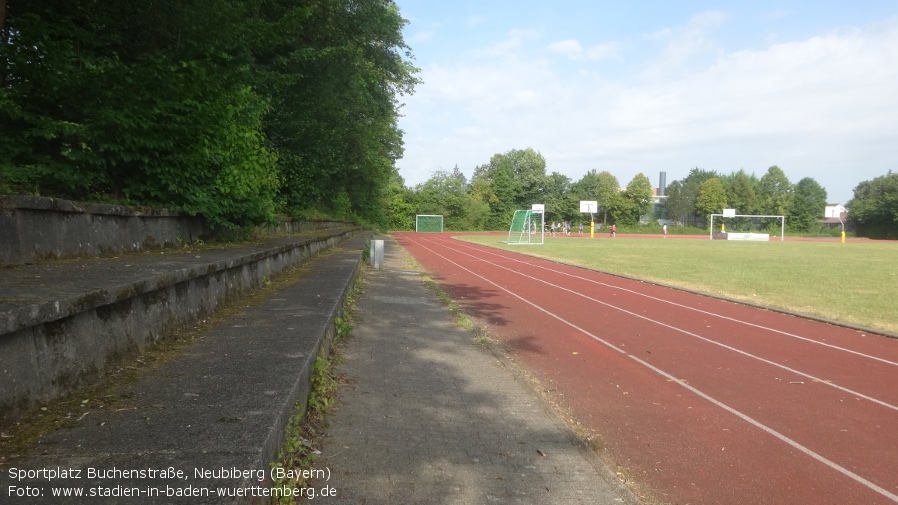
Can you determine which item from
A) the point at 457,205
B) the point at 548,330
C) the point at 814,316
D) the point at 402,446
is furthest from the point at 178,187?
the point at 457,205

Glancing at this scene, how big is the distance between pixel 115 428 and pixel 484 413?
2.95 metres

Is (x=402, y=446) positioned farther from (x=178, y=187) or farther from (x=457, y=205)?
(x=457, y=205)

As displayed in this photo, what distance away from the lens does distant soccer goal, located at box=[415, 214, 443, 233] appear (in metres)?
79.1

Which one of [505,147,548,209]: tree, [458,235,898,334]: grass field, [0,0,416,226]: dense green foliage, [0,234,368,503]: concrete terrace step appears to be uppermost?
[505,147,548,209]: tree

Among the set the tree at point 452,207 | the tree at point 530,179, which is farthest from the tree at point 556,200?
the tree at point 452,207

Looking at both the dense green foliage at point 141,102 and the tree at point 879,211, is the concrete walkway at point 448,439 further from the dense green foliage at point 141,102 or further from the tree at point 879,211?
the tree at point 879,211

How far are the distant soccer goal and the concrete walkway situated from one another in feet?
236

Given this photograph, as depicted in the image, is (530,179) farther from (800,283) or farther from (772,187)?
(800,283)

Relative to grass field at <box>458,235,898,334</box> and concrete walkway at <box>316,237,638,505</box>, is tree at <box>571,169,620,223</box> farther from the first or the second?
concrete walkway at <box>316,237,638,505</box>

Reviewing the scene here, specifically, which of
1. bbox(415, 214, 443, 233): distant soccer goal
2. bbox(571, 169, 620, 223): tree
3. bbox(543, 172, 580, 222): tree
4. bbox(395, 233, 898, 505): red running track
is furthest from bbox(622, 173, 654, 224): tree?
bbox(395, 233, 898, 505): red running track

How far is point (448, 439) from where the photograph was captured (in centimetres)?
429

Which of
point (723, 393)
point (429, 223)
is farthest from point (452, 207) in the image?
point (723, 393)

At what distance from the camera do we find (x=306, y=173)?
529 inches

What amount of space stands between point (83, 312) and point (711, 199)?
110644 millimetres
